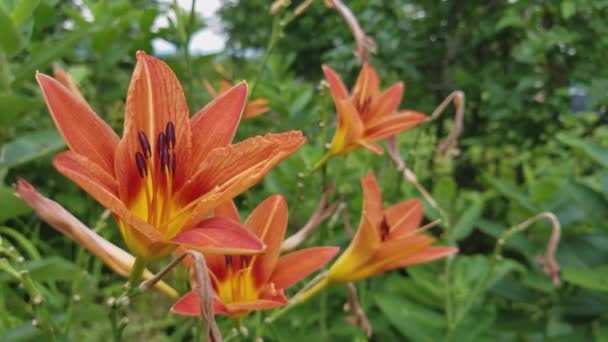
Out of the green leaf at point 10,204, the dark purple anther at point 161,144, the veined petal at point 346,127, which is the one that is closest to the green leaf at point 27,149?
the green leaf at point 10,204

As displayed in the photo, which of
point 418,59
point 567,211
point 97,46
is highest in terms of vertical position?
point 97,46

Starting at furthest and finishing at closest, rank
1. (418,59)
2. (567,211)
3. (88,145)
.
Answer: (418,59) → (567,211) → (88,145)

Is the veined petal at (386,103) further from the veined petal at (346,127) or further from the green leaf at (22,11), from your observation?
the green leaf at (22,11)

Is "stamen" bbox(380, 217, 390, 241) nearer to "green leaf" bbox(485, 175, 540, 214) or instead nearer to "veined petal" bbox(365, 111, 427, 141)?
"veined petal" bbox(365, 111, 427, 141)

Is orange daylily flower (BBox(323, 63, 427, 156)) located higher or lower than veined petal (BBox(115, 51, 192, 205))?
lower

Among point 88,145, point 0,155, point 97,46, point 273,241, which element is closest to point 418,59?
point 97,46

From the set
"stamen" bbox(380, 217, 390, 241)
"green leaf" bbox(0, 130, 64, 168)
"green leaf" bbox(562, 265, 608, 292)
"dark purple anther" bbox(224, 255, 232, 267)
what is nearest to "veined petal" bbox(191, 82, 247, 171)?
"dark purple anther" bbox(224, 255, 232, 267)

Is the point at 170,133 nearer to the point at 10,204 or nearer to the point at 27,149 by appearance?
the point at 10,204

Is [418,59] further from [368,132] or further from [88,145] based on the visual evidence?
[88,145]
